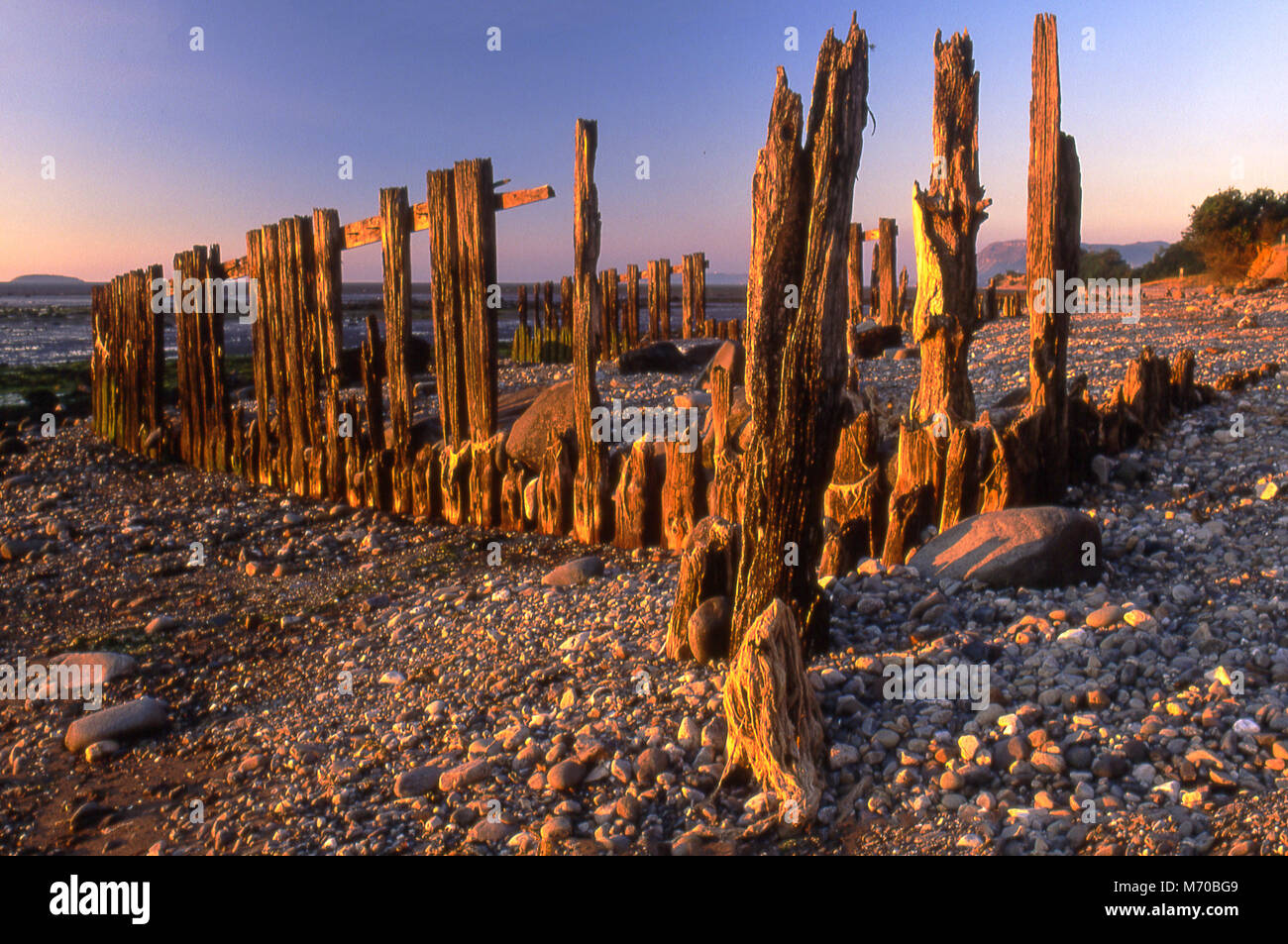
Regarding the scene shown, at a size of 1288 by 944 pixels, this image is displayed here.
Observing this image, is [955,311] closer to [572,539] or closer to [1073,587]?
[1073,587]

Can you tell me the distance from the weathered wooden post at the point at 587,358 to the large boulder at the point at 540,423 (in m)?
1.46

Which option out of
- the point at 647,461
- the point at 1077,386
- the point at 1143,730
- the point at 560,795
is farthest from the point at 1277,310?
the point at 560,795

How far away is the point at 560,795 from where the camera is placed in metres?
3.85

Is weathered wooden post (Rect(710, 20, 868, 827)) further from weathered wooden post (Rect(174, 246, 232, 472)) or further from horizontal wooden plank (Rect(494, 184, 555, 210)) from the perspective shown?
weathered wooden post (Rect(174, 246, 232, 472))

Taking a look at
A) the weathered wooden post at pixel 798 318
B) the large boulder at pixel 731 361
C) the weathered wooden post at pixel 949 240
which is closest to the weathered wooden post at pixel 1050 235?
the weathered wooden post at pixel 949 240

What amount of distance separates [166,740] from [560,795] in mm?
2465

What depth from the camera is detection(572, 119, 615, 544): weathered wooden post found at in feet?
24.7

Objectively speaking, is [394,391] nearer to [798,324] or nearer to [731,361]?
[798,324]

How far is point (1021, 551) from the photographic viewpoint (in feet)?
17.8

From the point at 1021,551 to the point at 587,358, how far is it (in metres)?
3.67

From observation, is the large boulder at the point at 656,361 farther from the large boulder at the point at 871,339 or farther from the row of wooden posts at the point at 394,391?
the row of wooden posts at the point at 394,391

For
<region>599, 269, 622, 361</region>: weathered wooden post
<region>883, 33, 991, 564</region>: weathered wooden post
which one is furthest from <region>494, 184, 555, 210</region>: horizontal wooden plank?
<region>599, 269, 622, 361</region>: weathered wooden post

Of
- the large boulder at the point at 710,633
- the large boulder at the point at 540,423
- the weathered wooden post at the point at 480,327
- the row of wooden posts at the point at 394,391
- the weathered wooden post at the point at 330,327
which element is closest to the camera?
the large boulder at the point at 710,633

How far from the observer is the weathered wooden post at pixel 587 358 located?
7531mm
